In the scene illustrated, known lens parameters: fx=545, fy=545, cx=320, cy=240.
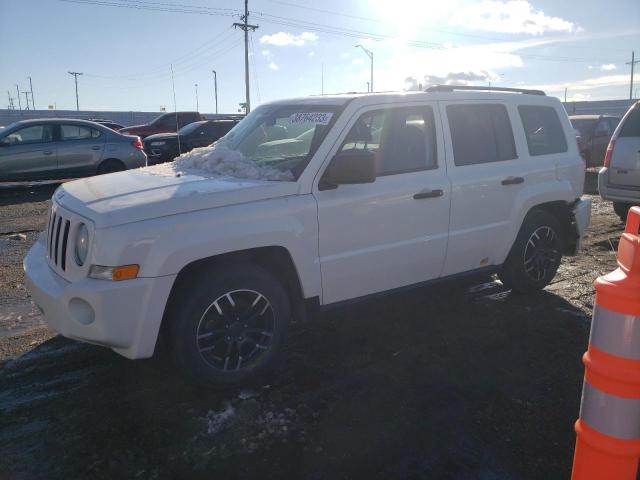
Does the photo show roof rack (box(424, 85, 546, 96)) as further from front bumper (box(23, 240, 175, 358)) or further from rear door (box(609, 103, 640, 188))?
rear door (box(609, 103, 640, 188))

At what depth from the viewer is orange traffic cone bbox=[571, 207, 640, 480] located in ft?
6.07

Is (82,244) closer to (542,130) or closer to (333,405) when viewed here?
(333,405)

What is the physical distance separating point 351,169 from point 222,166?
1.08 m

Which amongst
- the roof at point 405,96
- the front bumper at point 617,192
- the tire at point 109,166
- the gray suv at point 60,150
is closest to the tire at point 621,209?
the front bumper at point 617,192

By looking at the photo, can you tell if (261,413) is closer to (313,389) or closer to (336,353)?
(313,389)

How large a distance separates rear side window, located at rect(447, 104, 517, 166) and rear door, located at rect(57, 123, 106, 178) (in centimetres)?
1041

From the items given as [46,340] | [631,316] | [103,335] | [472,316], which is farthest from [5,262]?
[631,316]

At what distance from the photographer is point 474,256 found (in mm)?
4840

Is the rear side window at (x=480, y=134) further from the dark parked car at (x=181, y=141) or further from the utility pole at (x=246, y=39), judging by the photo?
the utility pole at (x=246, y=39)

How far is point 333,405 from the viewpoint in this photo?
343 cm

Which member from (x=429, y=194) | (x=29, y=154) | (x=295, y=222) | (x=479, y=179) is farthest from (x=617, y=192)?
(x=29, y=154)

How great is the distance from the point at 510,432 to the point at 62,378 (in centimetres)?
296

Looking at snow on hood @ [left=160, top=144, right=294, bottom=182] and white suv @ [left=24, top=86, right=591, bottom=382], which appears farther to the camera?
snow on hood @ [left=160, top=144, right=294, bottom=182]

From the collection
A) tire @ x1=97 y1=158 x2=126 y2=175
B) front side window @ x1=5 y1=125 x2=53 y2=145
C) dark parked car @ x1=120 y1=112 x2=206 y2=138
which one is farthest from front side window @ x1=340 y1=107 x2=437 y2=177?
dark parked car @ x1=120 y1=112 x2=206 y2=138
